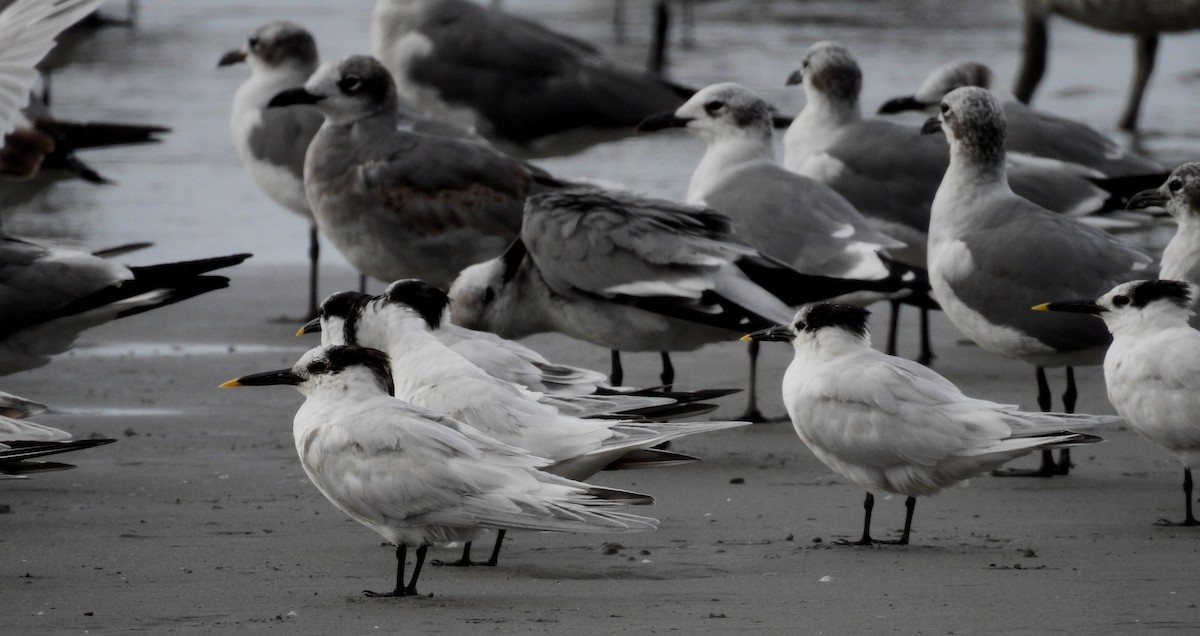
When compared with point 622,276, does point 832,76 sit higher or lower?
higher

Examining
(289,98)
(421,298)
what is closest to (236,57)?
(289,98)

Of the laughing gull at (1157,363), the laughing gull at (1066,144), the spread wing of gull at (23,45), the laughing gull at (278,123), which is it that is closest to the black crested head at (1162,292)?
the laughing gull at (1157,363)

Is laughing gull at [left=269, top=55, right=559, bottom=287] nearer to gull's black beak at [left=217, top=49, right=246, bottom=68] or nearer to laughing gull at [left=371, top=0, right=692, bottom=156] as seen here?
gull's black beak at [left=217, top=49, right=246, bottom=68]

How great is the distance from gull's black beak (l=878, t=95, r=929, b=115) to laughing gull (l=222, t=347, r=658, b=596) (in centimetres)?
568

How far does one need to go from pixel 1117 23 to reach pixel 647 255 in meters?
10.6

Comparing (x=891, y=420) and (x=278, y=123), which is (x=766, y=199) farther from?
(x=278, y=123)

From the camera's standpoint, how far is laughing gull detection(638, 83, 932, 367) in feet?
25.8

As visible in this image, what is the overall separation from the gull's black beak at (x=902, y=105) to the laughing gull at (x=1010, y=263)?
2744mm

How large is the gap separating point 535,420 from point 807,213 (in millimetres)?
2886

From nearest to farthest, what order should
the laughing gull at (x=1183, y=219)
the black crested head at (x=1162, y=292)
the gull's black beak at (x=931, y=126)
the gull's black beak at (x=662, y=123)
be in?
the black crested head at (x=1162, y=292) → the laughing gull at (x=1183, y=219) → the gull's black beak at (x=931, y=126) → the gull's black beak at (x=662, y=123)

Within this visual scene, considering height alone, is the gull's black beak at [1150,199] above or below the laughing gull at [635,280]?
above

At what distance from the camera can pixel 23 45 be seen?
721 cm

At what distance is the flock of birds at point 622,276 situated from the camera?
5.19 meters

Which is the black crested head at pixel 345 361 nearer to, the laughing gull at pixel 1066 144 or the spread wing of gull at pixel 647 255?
the spread wing of gull at pixel 647 255
